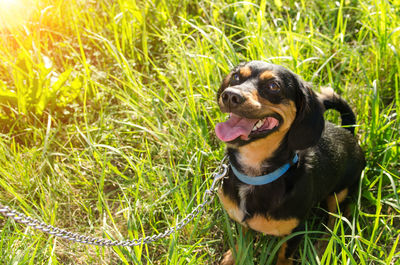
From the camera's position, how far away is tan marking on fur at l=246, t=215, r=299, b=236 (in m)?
2.50

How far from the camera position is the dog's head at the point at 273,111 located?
2.32 metres

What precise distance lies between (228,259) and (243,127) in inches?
38.7

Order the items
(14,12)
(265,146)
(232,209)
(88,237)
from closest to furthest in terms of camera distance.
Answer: (88,237) → (265,146) → (232,209) → (14,12)

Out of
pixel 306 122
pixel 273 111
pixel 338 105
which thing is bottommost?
pixel 338 105

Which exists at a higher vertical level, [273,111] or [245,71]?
[245,71]

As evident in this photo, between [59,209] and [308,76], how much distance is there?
2198 mm

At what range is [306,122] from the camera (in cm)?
238

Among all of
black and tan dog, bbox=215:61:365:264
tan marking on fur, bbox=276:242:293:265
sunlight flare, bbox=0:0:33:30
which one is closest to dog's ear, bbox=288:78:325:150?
black and tan dog, bbox=215:61:365:264

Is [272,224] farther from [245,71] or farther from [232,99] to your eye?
[245,71]

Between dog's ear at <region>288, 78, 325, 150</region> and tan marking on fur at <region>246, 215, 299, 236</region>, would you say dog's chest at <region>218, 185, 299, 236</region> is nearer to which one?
tan marking on fur at <region>246, 215, 299, 236</region>

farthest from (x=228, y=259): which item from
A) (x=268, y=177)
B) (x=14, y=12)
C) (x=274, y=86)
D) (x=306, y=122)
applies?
(x=14, y=12)

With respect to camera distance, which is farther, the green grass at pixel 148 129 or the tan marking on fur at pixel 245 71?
the green grass at pixel 148 129

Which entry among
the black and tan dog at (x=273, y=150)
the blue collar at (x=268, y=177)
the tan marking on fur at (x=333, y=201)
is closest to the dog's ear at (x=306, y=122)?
the black and tan dog at (x=273, y=150)

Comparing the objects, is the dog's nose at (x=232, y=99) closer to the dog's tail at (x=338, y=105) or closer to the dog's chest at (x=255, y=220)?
the dog's chest at (x=255, y=220)
